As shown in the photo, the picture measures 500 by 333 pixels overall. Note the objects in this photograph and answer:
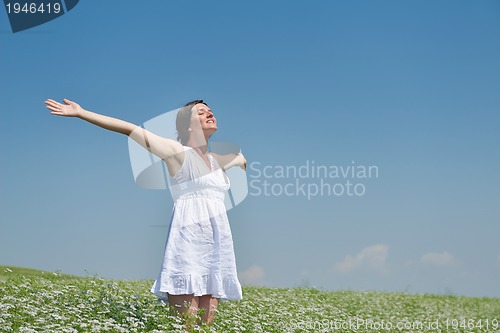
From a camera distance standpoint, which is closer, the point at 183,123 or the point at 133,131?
the point at 133,131

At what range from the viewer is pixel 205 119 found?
288 inches

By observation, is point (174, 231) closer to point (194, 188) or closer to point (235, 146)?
point (194, 188)

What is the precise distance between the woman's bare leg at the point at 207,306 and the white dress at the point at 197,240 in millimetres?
170

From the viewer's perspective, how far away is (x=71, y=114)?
646cm

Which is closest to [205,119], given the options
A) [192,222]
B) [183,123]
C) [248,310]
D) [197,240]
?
[183,123]

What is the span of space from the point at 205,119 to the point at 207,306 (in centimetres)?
212

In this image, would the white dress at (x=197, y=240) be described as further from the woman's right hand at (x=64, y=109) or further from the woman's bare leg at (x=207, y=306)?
the woman's right hand at (x=64, y=109)

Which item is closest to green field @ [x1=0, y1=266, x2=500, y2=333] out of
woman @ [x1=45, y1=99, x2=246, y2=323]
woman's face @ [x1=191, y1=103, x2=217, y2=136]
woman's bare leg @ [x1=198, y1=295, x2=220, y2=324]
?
woman's bare leg @ [x1=198, y1=295, x2=220, y2=324]

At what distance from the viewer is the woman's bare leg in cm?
703

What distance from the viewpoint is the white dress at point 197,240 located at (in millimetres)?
6738

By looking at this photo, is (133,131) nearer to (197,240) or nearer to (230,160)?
(197,240)

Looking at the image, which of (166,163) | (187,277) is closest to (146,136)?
(166,163)

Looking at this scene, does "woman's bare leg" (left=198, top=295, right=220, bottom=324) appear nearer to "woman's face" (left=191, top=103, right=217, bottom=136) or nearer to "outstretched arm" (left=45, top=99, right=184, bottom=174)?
"outstretched arm" (left=45, top=99, right=184, bottom=174)

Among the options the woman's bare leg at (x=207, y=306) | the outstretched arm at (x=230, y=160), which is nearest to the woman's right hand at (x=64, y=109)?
the outstretched arm at (x=230, y=160)
